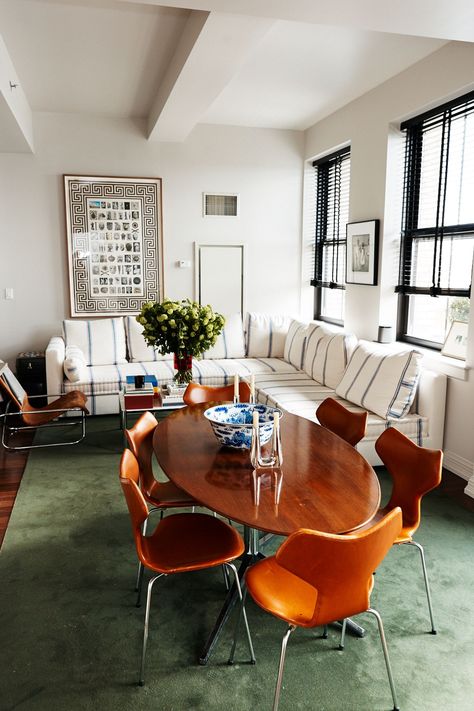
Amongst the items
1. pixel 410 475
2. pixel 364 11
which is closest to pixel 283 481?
pixel 410 475

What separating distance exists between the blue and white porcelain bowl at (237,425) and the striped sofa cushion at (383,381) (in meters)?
1.55

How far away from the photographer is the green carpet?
1.99 m

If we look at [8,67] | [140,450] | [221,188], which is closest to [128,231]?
[221,188]

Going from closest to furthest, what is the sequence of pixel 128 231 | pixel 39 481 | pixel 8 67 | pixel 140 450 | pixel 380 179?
1. pixel 140 450
2. pixel 39 481
3. pixel 8 67
4. pixel 380 179
5. pixel 128 231

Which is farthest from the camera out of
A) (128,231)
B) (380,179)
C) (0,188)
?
(128,231)

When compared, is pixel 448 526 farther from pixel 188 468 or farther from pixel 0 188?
pixel 0 188

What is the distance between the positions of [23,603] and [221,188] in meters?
4.93

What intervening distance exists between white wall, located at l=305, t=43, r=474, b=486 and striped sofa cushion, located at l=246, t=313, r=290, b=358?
35.5 inches

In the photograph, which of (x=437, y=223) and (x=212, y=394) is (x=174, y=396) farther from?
(x=437, y=223)

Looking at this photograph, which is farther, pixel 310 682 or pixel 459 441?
pixel 459 441

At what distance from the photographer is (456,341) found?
13.4ft

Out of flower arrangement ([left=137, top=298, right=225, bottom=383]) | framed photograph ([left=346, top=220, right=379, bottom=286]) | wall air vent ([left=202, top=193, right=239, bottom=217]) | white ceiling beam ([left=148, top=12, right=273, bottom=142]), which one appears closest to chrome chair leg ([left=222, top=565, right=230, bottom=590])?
flower arrangement ([left=137, top=298, right=225, bottom=383])

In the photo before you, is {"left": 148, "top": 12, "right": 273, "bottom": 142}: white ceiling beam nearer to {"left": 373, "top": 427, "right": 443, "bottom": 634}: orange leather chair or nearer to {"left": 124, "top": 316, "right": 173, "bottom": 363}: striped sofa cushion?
{"left": 124, "top": 316, "right": 173, "bottom": 363}: striped sofa cushion

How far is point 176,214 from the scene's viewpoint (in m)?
6.30
